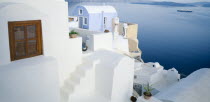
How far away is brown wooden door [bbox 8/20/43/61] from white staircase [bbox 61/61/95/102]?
2.06 m

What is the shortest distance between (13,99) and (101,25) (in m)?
18.6

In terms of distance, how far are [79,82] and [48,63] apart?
214cm

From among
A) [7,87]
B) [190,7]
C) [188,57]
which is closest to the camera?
[7,87]

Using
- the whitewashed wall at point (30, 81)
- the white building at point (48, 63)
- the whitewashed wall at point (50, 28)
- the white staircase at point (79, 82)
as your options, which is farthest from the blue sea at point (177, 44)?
the whitewashed wall at point (30, 81)

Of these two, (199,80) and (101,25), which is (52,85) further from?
(101,25)

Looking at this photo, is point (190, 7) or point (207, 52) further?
point (190, 7)

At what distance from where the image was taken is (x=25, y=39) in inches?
250

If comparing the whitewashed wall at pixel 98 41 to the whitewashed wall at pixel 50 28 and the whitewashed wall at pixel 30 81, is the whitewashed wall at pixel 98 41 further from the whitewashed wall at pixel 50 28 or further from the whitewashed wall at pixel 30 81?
the whitewashed wall at pixel 30 81

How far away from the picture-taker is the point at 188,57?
4388 centimetres

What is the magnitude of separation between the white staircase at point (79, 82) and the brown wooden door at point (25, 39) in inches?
81.2

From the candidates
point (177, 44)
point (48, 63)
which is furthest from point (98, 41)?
point (177, 44)

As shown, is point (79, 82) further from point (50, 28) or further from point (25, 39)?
point (25, 39)

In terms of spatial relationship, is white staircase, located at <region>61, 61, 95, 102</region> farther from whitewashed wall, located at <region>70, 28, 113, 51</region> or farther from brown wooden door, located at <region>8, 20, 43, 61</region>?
brown wooden door, located at <region>8, 20, 43, 61</region>

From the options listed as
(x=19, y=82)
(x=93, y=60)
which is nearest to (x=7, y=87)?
(x=19, y=82)
